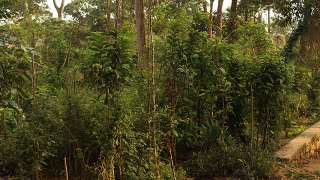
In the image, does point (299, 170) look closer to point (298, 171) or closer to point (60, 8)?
point (298, 171)

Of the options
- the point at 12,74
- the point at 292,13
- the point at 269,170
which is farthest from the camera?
the point at 292,13

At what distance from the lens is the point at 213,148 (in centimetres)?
739

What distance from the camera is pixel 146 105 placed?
261 inches

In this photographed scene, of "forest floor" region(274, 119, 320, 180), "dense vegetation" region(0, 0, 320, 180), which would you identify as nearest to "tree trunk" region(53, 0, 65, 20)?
"dense vegetation" region(0, 0, 320, 180)

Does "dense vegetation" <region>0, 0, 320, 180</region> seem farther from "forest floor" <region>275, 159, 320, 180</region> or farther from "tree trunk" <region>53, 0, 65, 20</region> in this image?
"tree trunk" <region>53, 0, 65, 20</region>

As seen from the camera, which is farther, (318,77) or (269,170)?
(318,77)

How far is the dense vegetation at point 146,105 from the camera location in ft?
17.5

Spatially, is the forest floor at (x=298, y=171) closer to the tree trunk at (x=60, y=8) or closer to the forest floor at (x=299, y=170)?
the forest floor at (x=299, y=170)

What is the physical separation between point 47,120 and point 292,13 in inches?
542

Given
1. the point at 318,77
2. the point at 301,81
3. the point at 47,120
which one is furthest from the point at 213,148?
the point at 318,77

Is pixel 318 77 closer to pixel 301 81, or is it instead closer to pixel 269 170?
pixel 301 81

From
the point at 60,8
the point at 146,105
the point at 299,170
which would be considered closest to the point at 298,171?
the point at 299,170

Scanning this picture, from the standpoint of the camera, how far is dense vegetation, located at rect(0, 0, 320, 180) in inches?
210

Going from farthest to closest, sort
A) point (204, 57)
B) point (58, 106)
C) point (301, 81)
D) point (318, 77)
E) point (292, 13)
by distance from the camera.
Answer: point (292, 13) < point (318, 77) < point (301, 81) < point (204, 57) < point (58, 106)
